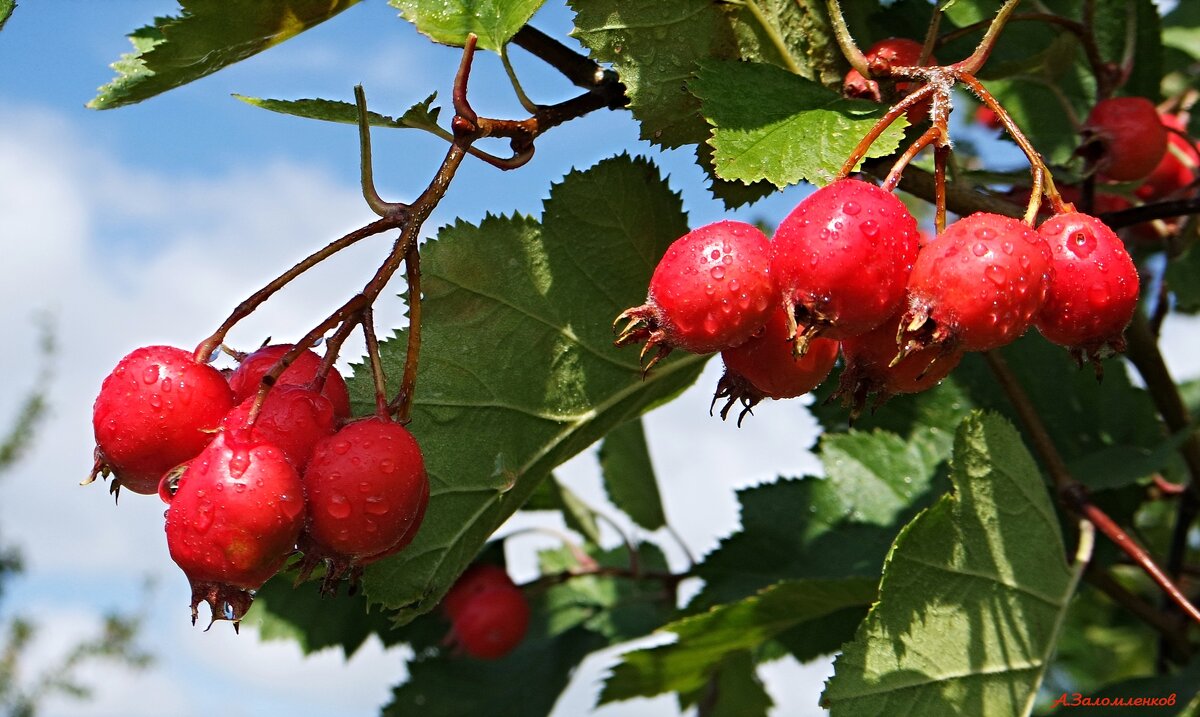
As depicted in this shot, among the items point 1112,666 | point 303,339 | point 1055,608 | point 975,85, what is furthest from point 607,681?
point 1112,666

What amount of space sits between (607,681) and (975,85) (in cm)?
139

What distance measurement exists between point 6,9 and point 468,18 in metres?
0.50

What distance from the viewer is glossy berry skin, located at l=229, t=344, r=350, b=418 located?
122 cm

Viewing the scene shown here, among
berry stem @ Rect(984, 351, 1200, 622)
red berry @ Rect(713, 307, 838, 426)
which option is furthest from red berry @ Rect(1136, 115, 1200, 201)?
red berry @ Rect(713, 307, 838, 426)

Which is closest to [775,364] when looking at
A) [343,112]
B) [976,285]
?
[976,285]

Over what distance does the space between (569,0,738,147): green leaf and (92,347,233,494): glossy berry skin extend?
580mm

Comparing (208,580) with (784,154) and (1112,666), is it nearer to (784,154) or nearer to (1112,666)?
(784,154)

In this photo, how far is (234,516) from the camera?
3.43 ft

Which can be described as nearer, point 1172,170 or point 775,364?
point 775,364

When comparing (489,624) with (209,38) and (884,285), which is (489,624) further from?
(884,285)

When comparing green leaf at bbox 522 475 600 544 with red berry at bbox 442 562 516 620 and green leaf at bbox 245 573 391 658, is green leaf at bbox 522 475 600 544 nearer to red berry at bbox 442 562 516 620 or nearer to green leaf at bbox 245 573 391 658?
red berry at bbox 442 562 516 620

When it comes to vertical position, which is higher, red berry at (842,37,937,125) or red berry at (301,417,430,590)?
red berry at (842,37,937,125)

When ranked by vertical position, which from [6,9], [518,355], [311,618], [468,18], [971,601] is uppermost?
[6,9]

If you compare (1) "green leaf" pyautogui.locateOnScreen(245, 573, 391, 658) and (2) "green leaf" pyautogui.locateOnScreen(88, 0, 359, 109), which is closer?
(2) "green leaf" pyautogui.locateOnScreen(88, 0, 359, 109)
